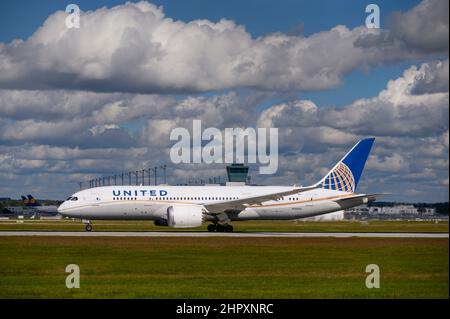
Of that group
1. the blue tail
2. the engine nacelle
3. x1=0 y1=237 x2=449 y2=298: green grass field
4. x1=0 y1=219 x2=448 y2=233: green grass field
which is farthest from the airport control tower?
x1=0 y1=237 x2=449 y2=298: green grass field

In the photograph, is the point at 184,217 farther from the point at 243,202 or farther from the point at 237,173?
the point at 237,173

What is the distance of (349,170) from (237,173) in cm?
7876

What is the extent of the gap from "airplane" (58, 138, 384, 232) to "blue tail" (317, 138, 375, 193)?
49.3 inches

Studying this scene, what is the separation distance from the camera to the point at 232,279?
26.0 metres

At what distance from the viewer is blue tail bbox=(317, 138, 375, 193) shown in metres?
69.8

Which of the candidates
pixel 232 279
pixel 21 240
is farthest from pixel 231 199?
pixel 232 279

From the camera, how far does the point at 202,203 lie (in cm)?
6425

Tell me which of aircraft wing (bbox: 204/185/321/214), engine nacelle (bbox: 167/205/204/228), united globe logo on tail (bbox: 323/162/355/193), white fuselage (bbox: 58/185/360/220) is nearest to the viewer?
engine nacelle (bbox: 167/205/204/228)

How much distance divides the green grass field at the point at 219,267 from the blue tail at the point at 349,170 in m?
22.0

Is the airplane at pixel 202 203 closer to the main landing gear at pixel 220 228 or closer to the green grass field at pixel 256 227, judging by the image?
the main landing gear at pixel 220 228

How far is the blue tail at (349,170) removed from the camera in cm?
6975

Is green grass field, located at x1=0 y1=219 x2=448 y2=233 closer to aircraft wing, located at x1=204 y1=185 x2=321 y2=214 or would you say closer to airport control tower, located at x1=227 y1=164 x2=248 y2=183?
aircraft wing, located at x1=204 y1=185 x2=321 y2=214

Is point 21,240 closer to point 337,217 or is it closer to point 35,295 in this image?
point 35,295
